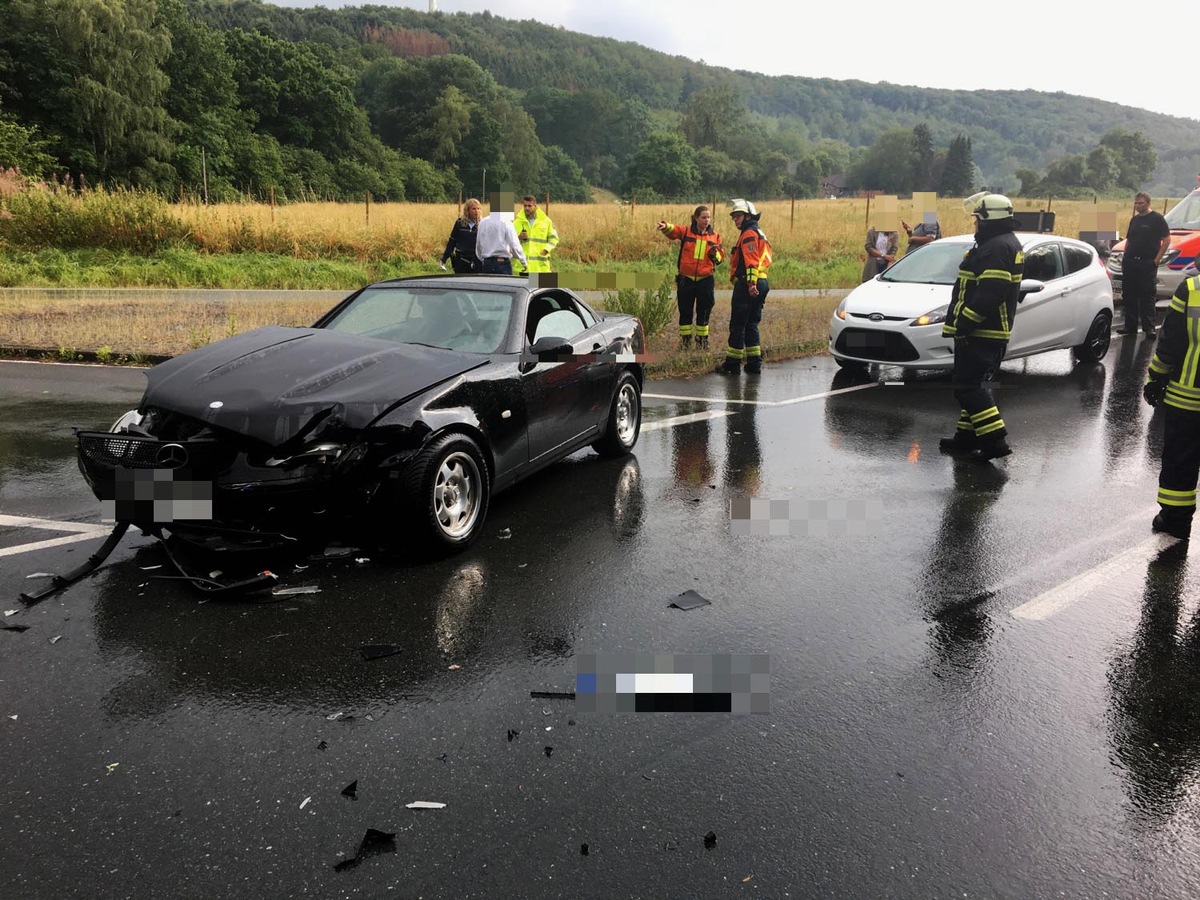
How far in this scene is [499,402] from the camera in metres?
5.38

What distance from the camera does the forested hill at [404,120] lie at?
45.1 m

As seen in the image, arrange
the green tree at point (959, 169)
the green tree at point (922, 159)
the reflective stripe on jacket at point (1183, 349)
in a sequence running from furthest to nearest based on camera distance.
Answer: the green tree at point (922, 159) < the green tree at point (959, 169) < the reflective stripe on jacket at point (1183, 349)

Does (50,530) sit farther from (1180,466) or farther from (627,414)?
(1180,466)

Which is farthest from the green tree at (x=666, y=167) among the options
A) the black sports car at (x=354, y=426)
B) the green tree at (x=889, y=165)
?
the black sports car at (x=354, y=426)

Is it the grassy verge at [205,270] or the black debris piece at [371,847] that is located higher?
the grassy verge at [205,270]

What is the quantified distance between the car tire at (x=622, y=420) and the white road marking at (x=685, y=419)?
2.93 feet

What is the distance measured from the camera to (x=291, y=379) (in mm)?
4789

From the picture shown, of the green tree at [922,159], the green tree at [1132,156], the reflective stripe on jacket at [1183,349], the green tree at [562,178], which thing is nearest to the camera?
the reflective stripe on jacket at [1183,349]

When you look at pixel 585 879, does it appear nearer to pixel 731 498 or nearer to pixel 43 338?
pixel 731 498

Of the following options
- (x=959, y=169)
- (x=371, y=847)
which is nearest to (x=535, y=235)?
(x=371, y=847)

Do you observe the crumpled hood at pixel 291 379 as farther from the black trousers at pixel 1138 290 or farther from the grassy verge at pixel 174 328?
the black trousers at pixel 1138 290

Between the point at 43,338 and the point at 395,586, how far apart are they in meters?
10.2

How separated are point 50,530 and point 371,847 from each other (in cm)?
374

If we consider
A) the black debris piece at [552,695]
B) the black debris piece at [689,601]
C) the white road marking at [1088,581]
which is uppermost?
the white road marking at [1088,581]
